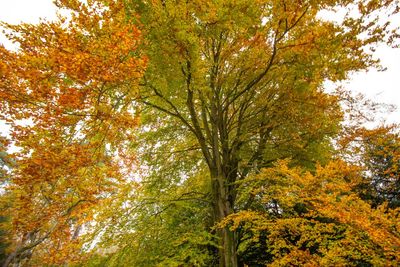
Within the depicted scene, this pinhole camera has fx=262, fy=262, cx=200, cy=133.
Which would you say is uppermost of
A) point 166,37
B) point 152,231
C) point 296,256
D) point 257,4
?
point 257,4

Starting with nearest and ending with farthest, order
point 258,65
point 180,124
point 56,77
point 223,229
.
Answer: point 56,77
point 258,65
point 223,229
point 180,124

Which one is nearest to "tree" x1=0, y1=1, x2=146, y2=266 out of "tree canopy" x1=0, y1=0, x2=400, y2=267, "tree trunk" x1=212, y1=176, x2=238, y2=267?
"tree canopy" x1=0, y1=0, x2=400, y2=267

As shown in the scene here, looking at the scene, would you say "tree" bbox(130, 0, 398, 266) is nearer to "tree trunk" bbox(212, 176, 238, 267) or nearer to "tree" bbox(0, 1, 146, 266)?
"tree trunk" bbox(212, 176, 238, 267)

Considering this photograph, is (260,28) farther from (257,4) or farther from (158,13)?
(158,13)

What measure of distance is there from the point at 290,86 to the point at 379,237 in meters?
3.18

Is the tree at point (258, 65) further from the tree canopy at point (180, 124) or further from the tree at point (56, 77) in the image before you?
the tree at point (56, 77)

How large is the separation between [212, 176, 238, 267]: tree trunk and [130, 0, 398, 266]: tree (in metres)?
0.02

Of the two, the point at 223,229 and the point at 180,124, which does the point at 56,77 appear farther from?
the point at 223,229

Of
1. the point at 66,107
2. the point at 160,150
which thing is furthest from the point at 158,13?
the point at 160,150

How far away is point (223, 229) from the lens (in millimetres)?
5355

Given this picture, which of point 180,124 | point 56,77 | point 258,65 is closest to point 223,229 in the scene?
point 180,124

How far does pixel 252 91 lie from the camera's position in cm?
577

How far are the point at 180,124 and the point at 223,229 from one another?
2.81 m

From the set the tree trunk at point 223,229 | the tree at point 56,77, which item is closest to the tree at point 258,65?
the tree trunk at point 223,229
